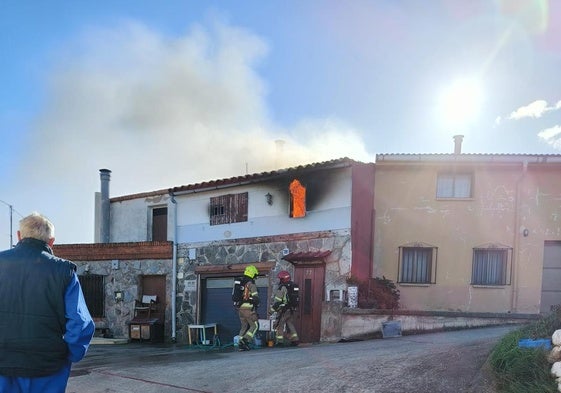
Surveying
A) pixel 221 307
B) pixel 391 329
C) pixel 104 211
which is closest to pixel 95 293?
pixel 104 211

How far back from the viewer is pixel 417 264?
1237cm

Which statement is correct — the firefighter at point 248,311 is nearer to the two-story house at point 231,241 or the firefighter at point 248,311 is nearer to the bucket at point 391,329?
the two-story house at point 231,241

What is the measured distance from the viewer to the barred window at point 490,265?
39.8 ft

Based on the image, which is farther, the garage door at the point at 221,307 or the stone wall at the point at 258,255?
the garage door at the point at 221,307

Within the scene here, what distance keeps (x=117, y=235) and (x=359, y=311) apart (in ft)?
36.5

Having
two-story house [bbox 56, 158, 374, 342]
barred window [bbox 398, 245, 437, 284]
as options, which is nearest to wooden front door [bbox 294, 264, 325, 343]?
two-story house [bbox 56, 158, 374, 342]

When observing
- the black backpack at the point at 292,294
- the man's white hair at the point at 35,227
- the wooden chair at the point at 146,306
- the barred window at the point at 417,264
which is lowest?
the wooden chair at the point at 146,306

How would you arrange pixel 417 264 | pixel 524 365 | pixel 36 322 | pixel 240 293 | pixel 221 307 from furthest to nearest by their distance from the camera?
pixel 221 307, pixel 417 264, pixel 240 293, pixel 524 365, pixel 36 322

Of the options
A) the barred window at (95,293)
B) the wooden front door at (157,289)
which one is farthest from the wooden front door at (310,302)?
the barred window at (95,293)

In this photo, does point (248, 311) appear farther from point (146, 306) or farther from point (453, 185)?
point (453, 185)

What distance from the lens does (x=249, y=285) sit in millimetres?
10633

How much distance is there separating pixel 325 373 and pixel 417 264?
A: 712 cm

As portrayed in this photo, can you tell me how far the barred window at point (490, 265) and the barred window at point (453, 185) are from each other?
159 cm

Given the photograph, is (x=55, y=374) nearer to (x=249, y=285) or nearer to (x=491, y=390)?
(x=491, y=390)
